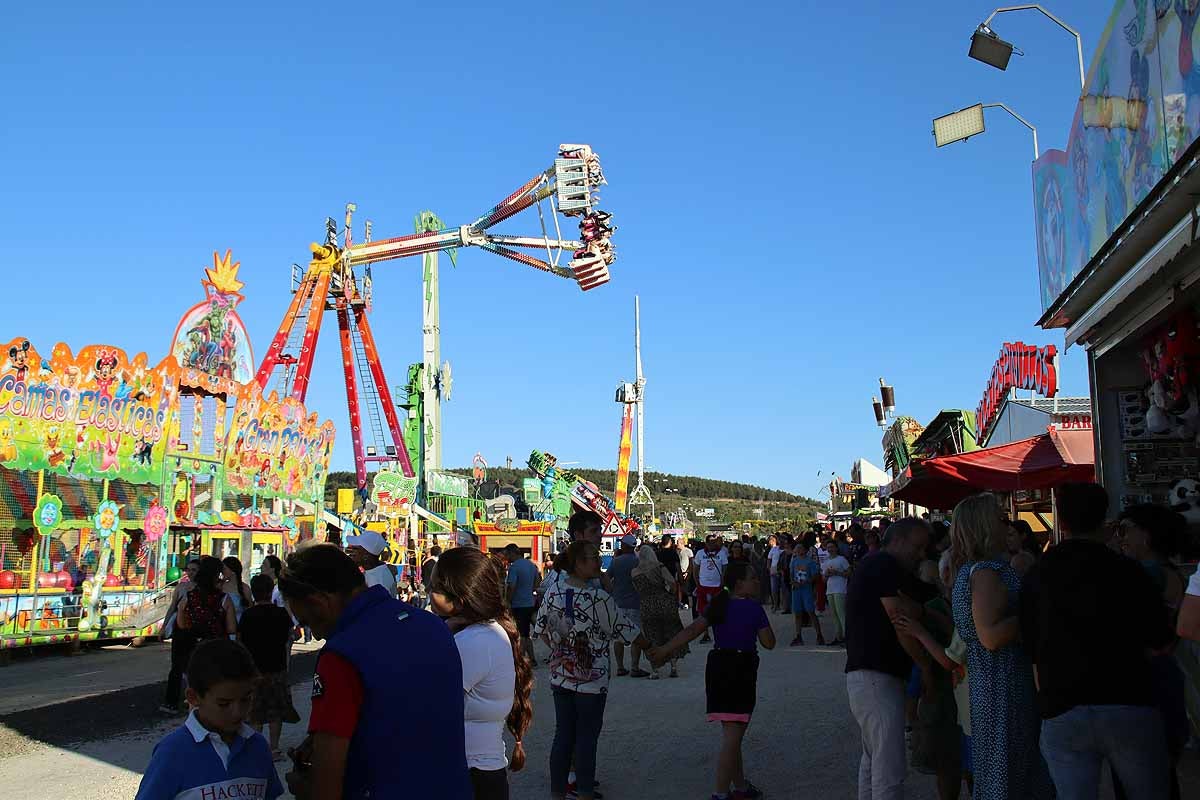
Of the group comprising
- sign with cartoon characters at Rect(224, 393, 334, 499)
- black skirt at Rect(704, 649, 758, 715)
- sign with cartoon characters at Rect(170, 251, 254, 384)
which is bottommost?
black skirt at Rect(704, 649, 758, 715)

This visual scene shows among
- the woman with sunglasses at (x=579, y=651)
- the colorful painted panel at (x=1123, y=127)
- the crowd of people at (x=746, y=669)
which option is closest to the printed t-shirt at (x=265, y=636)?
the crowd of people at (x=746, y=669)

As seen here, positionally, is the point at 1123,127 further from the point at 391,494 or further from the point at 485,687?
the point at 391,494

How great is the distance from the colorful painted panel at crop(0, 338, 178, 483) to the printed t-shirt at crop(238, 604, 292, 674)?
9521mm

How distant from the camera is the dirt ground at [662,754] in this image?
21.8ft

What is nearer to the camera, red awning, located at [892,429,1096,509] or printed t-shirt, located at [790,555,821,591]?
red awning, located at [892,429,1096,509]

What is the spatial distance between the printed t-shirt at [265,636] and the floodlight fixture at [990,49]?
8.53 metres

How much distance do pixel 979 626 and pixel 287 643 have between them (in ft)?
17.3

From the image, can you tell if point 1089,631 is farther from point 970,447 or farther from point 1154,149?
point 970,447

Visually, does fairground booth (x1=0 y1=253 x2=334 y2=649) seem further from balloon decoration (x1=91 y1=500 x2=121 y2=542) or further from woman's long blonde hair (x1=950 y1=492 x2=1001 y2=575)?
woman's long blonde hair (x1=950 y1=492 x2=1001 y2=575)

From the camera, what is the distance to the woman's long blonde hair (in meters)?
4.29

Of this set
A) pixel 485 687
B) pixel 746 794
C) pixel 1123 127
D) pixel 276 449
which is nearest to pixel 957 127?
pixel 1123 127

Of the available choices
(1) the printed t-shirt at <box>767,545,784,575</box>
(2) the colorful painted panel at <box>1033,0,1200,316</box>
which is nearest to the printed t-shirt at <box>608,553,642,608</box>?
(2) the colorful painted panel at <box>1033,0,1200,316</box>

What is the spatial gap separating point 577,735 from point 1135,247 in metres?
4.55

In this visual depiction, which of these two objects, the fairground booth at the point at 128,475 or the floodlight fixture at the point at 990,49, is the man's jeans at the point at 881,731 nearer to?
the floodlight fixture at the point at 990,49
